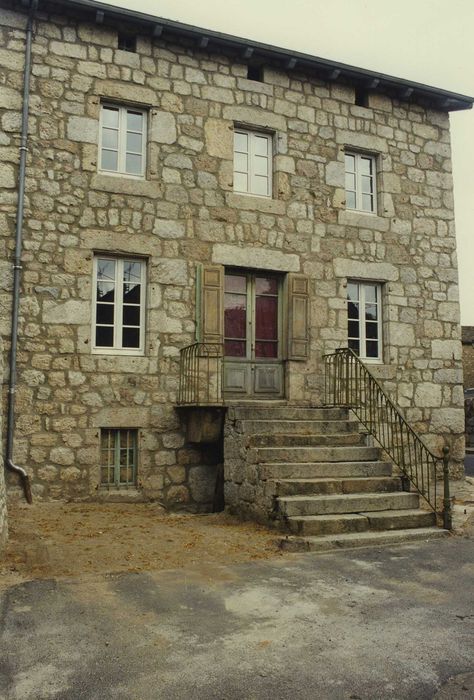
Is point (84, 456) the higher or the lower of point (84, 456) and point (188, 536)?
the higher

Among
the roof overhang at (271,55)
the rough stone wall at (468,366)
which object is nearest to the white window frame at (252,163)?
the roof overhang at (271,55)

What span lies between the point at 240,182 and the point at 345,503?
522 cm

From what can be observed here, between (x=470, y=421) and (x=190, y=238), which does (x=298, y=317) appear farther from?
(x=470, y=421)

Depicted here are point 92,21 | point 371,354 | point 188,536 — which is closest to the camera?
point 188,536

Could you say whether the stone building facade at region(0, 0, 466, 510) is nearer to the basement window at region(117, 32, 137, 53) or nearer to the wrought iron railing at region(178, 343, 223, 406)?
the basement window at region(117, 32, 137, 53)

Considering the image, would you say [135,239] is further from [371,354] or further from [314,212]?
[371,354]

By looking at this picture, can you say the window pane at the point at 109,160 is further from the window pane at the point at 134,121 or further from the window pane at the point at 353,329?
the window pane at the point at 353,329

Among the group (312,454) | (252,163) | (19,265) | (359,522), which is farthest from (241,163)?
(359,522)

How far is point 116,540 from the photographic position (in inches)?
251

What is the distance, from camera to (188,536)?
6637mm

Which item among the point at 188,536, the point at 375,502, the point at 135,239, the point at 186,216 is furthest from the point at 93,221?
the point at 375,502

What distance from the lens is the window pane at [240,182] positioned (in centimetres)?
962

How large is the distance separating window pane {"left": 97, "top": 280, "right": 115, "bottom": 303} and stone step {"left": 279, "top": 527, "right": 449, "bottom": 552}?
4.26 m

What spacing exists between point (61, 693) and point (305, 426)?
18.0ft
